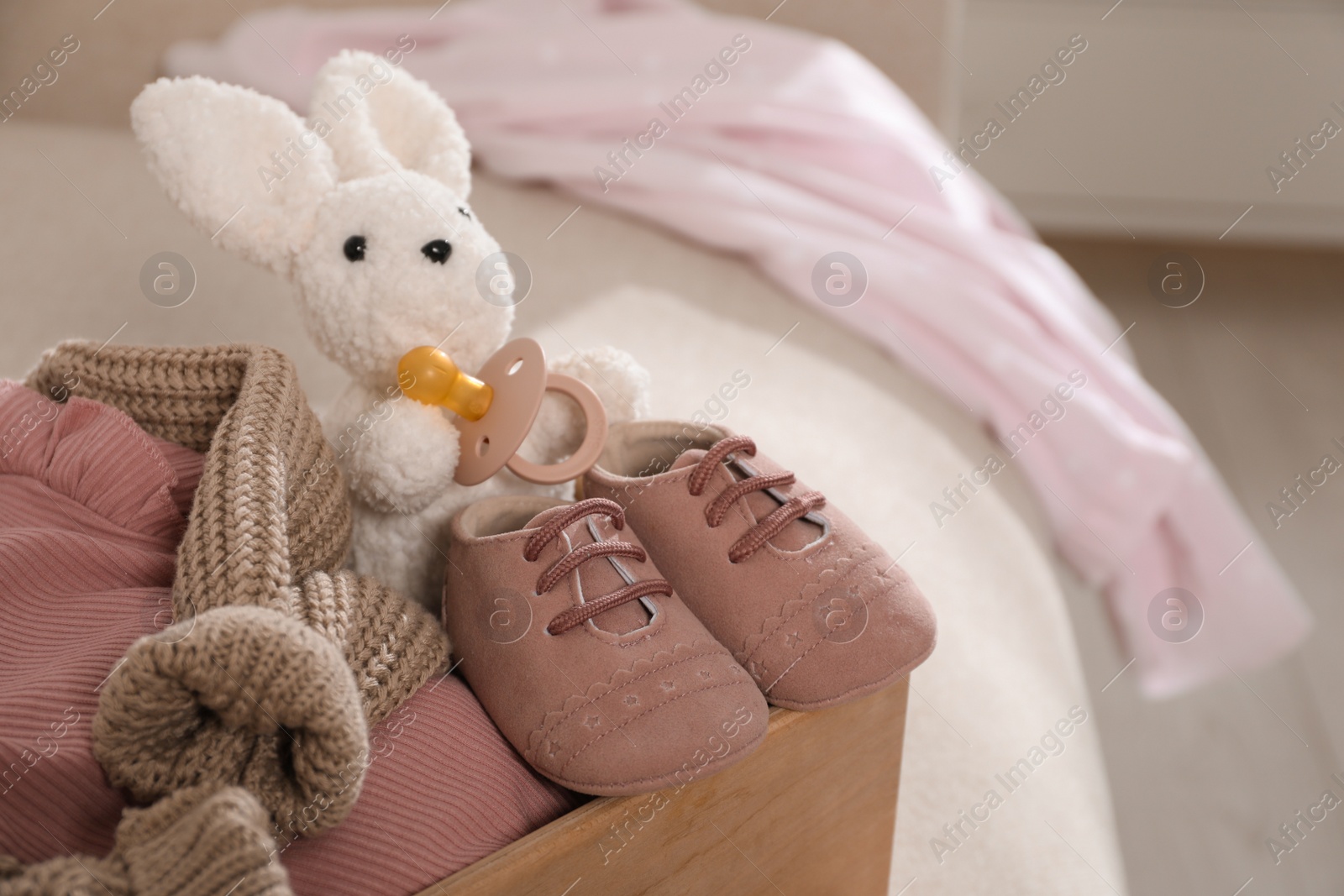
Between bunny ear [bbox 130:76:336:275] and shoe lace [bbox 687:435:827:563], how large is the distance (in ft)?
1.09

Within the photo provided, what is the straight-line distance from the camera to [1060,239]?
Result: 8.78 ft

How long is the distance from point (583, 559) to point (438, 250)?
248 mm

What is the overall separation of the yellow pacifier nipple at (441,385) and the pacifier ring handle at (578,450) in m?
0.05

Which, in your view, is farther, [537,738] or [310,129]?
[310,129]

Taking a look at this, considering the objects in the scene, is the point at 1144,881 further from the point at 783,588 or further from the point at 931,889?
the point at 783,588

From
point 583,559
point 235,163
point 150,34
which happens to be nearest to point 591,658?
point 583,559

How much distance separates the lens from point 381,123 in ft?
2.59

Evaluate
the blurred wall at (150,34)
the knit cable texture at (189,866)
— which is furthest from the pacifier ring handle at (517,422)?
the blurred wall at (150,34)

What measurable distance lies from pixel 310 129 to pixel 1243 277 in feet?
8.17

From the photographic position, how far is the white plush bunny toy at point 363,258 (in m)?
0.68

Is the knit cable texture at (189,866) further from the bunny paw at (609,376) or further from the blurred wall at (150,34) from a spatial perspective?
the blurred wall at (150,34)

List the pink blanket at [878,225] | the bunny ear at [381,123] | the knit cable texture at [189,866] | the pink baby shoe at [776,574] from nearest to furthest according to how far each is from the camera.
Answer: the knit cable texture at [189,866] → the pink baby shoe at [776,574] → the bunny ear at [381,123] → the pink blanket at [878,225]

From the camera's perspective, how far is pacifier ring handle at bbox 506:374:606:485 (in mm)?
701

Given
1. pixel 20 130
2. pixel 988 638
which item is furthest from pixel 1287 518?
pixel 20 130
